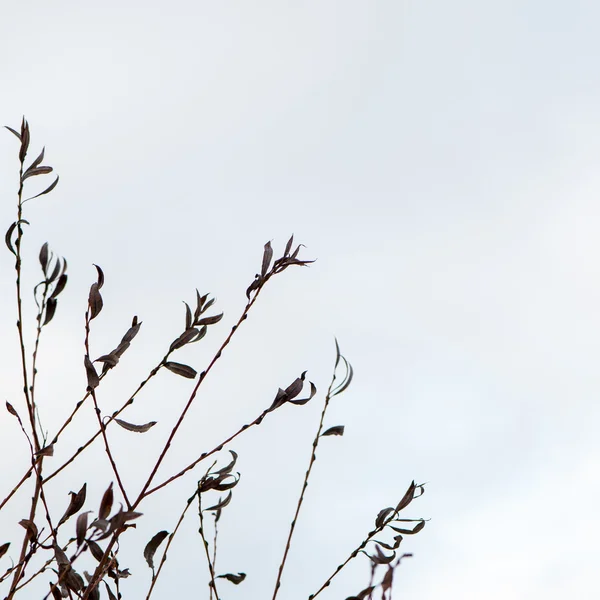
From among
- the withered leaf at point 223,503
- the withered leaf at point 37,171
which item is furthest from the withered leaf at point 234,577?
the withered leaf at point 37,171

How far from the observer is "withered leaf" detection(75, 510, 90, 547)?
1302 mm

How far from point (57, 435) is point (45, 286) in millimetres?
325

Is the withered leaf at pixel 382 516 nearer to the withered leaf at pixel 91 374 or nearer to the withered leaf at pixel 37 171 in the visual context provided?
the withered leaf at pixel 91 374

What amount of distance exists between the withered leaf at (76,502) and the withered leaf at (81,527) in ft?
0.89

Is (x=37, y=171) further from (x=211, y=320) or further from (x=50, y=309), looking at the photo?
(x=211, y=320)

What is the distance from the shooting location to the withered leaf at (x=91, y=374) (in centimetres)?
162

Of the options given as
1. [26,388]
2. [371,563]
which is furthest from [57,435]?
[371,563]

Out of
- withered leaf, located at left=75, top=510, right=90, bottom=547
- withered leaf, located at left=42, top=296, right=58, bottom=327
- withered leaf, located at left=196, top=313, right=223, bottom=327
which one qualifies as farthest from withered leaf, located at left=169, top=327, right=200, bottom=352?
withered leaf, located at left=75, top=510, right=90, bottom=547

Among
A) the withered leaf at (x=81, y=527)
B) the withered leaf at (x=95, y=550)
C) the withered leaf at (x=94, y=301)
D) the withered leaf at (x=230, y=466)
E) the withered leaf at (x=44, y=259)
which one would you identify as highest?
the withered leaf at (x=94, y=301)

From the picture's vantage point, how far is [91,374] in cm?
163

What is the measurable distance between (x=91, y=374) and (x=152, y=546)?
16.5 inches

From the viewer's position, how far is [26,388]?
1.59 metres

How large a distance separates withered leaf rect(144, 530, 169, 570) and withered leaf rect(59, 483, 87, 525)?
7.7 inches

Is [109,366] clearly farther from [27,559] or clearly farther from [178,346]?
[27,559]
